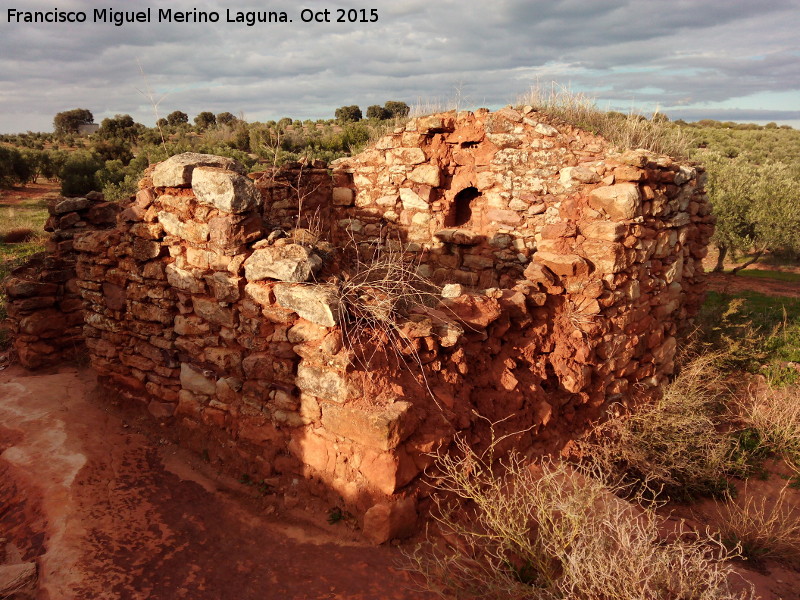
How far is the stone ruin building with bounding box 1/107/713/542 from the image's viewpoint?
3832 millimetres

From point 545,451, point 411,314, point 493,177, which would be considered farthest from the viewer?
point 493,177

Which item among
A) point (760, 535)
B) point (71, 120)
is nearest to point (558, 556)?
point (760, 535)

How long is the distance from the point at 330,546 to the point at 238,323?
1.95 m

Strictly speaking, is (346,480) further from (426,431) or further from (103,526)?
(103,526)

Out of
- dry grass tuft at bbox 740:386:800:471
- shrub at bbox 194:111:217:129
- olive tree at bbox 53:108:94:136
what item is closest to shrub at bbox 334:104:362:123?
shrub at bbox 194:111:217:129

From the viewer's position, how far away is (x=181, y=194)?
15.2 feet

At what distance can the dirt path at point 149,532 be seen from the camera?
3.30 metres

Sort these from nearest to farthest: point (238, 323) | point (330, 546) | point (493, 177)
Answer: point (330, 546), point (238, 323), point (493, 177)

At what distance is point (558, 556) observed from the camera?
2.87 m

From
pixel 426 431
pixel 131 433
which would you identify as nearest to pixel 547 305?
pixel 426 431

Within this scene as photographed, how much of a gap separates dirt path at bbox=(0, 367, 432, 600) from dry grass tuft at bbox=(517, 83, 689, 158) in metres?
5.28

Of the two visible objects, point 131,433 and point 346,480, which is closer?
point 346,480

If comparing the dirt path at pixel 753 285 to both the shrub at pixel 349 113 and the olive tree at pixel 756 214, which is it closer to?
the olive tree at pixel 756 214

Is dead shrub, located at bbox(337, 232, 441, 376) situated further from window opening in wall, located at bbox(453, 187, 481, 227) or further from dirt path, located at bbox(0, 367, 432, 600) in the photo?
window opening in wall, located at bbox(453, 187, 481, 227)
